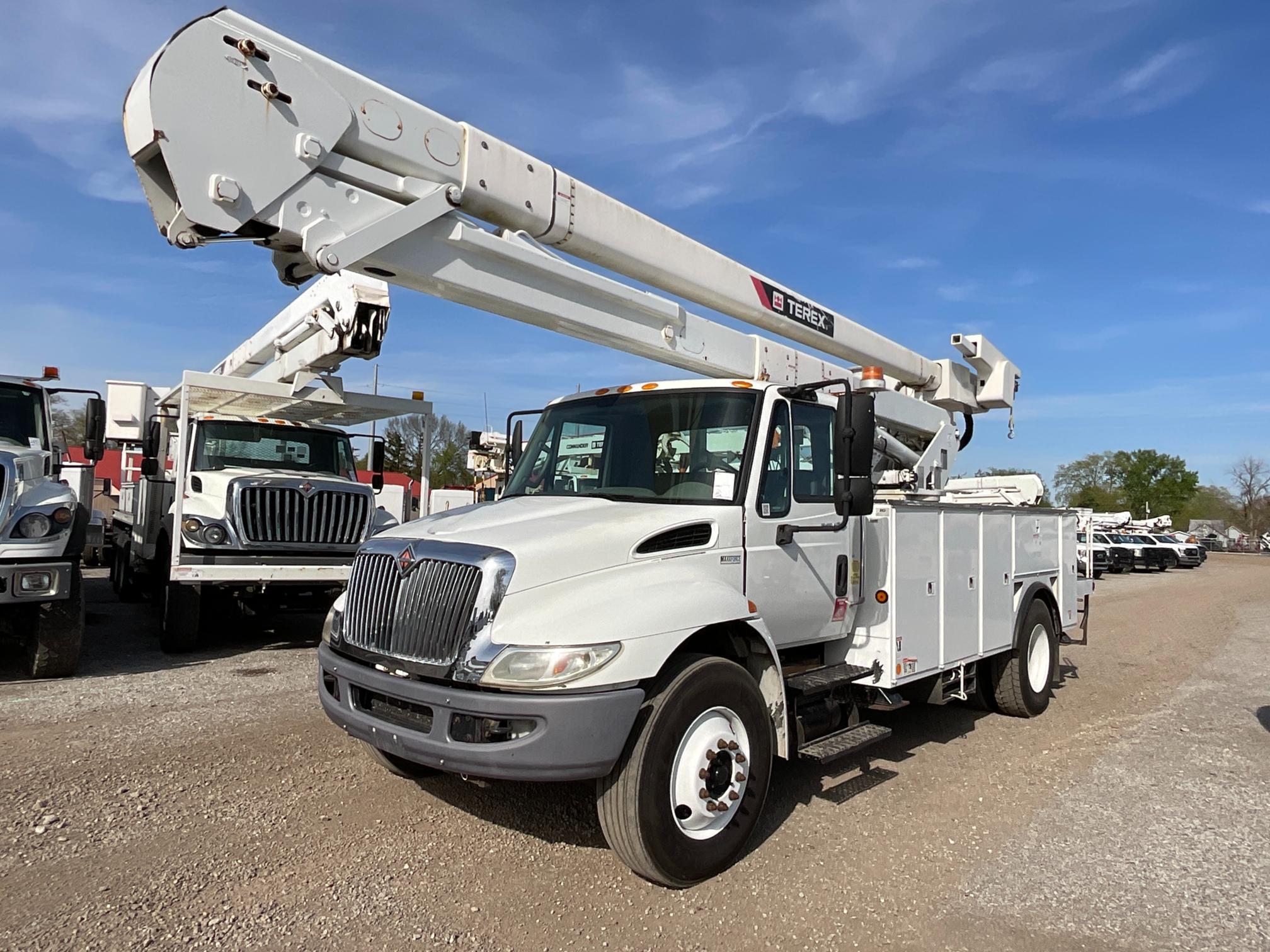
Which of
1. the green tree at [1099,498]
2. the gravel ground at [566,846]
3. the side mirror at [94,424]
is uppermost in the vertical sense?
the green tree at [1099,498]

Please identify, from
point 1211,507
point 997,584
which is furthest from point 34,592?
point 1211,507

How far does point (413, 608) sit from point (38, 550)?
5085 millimetres

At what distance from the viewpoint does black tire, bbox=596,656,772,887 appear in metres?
3.63

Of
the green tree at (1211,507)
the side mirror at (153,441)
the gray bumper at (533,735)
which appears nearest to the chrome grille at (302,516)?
the side mirror at (153,441)

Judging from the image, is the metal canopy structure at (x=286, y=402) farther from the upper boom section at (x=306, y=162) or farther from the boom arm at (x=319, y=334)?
the upper boom section at (x=306, y=162)

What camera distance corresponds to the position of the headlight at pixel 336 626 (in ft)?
14.4

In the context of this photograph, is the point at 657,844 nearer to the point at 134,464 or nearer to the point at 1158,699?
the point at 1158,699

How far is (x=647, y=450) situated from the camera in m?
4.85

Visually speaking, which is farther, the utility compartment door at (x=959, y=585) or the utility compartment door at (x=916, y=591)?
the utility compartment door at (x=959, y=585)

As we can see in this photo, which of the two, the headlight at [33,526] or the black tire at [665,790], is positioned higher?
the headlight at [33,526]

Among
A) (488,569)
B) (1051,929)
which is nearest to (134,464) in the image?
(488,569)

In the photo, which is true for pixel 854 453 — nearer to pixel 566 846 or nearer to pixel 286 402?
pixel 566 846

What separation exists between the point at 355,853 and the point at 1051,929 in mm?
3147

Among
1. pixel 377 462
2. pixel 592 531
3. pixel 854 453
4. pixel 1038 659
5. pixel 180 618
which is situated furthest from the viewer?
pixel 377 462
